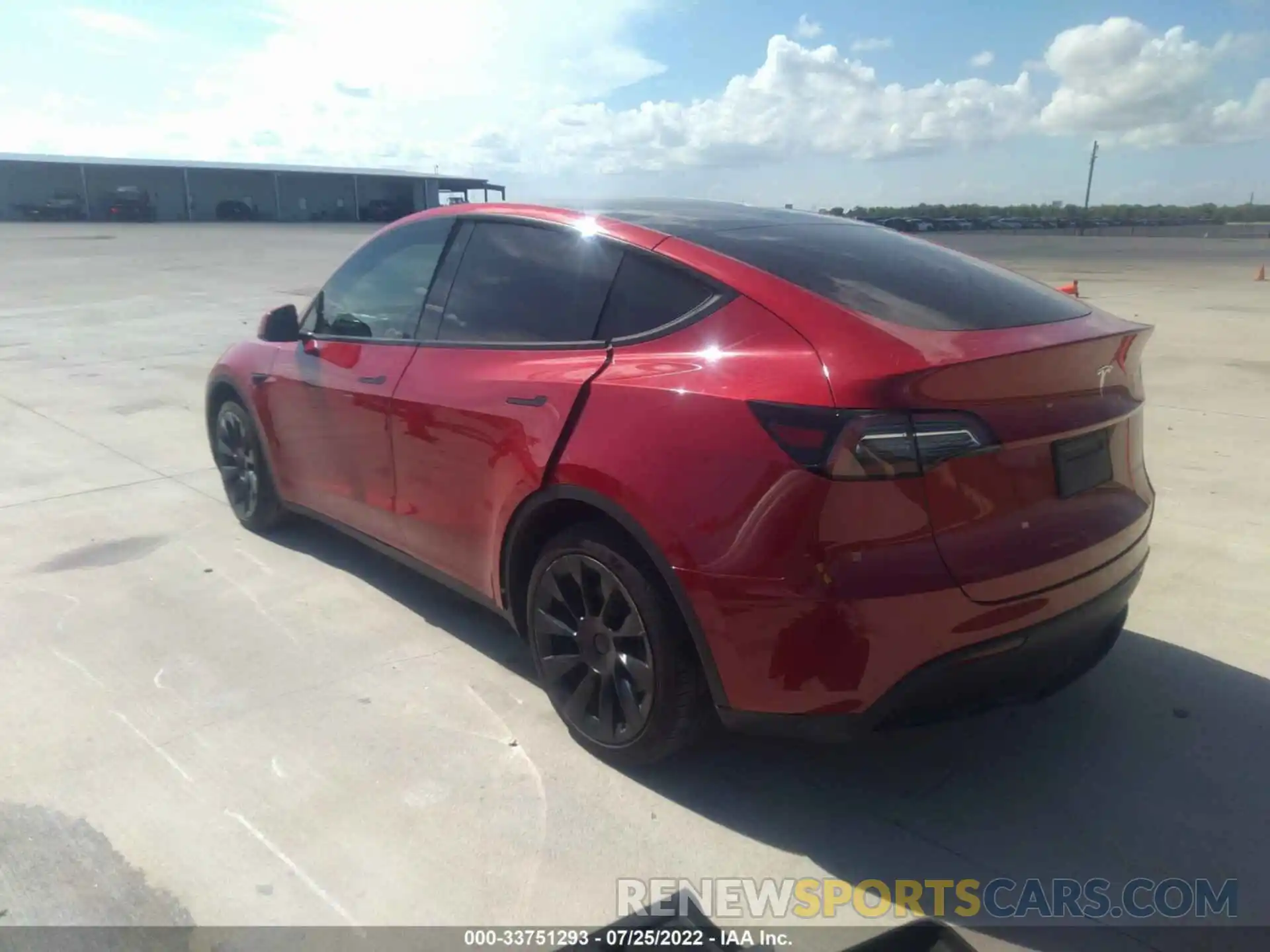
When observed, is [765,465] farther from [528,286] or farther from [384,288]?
[384,288]

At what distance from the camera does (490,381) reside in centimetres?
339

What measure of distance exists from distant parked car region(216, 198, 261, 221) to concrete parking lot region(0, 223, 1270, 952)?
65.4 metres

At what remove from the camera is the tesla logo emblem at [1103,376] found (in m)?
2.87

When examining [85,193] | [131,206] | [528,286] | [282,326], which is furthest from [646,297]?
[85,193]

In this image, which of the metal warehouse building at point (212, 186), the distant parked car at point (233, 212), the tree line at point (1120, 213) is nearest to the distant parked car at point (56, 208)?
the metal warehouse building at point (212, 186)

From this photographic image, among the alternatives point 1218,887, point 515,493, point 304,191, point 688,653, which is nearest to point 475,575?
point 515,493

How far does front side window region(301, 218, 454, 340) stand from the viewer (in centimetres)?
398

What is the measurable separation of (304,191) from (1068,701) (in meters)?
74.7

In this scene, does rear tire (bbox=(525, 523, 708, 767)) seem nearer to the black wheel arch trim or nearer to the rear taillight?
the black wheel arch trim

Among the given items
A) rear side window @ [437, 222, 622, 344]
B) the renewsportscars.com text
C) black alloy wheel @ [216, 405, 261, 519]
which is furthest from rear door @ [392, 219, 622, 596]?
black alloy wheel @ [216, 405, 261, 519]

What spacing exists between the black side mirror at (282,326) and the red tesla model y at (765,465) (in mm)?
1085

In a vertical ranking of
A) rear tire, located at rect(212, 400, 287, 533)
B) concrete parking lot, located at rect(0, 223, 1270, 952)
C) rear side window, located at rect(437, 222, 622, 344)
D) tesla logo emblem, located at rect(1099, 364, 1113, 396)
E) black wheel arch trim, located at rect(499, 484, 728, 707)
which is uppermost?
rear side window, located at rect(437, 222, 622, 344)

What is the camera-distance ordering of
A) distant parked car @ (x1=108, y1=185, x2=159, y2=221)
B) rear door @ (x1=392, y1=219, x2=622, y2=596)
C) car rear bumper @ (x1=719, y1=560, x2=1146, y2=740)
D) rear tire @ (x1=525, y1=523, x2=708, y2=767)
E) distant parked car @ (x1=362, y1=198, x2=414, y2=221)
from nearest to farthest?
1. car rear bumper @ (x1=719, y1=560, x2=1146, y2=740)
2. rear tire @ (x1=525, y1=523, x2=708, y2=767)
3. rear door @ (x1=392, y1=219, x2=622, y2=596)
4. distant parked car @ (x1=108, y1=185, x2=159, y2=221)
5. distant parked car @ (x1=362, y1=198, x2=414, y2=221)

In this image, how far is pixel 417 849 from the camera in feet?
9.04
